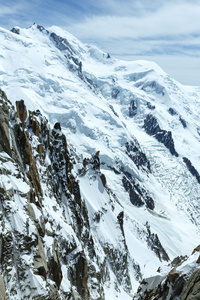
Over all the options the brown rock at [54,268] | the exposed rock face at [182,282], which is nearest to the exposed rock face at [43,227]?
the brown rock at [54,268]

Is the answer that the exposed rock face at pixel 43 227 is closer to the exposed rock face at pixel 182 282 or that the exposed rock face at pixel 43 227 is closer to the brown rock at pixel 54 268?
the brown rock at pixel 54 268

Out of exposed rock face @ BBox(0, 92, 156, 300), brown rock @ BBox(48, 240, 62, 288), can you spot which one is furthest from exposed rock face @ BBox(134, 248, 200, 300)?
brown rock @ BBox(48, 240, 62, 288)

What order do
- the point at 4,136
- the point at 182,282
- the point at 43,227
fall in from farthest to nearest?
the point at 43,227
the point at 4,136
the point at 182,282

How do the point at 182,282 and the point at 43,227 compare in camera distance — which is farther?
the point at 43,227

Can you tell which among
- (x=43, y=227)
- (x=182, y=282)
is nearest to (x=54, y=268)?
(x=43, y=227)

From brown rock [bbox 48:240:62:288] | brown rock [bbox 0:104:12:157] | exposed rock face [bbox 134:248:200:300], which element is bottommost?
exposed rock face [bbox 134:248:200:300]

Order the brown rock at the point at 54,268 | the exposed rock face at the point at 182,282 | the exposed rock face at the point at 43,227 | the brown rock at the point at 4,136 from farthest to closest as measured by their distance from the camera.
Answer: the brown rock at the point at 4,136, the brown rock at the point at 54,268, the exposed rock face at the point at 43,227, the exposed rock face at the point at 182,282

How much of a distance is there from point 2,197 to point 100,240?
45381 mm

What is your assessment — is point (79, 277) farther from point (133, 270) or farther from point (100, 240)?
point (133, 270)

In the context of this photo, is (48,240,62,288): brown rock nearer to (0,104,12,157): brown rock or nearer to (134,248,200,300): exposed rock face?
(0,104,12,157): brown rock

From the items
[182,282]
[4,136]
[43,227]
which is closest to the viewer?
[182,282]

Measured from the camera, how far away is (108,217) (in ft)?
244

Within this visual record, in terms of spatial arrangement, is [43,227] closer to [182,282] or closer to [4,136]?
[4,136]

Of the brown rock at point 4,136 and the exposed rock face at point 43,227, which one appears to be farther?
the brown rock at point 4,136
